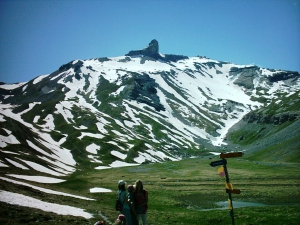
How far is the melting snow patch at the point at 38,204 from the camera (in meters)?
28.0

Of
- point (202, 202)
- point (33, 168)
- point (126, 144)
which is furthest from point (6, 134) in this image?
point (202, 202)

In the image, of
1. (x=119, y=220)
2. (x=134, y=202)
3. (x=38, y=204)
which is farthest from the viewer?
(x=38, y=204)

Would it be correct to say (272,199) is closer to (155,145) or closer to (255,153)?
(255,153)

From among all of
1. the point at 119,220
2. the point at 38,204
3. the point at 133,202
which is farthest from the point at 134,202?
the point at 38,204

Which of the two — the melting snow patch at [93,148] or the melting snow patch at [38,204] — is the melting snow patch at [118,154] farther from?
the melting snow patch at [38,204]

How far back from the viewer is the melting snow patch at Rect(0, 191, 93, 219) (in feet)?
91.8

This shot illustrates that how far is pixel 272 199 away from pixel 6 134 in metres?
101

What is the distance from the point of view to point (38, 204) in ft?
96.9

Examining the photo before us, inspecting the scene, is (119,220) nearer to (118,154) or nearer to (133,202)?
(133,202)

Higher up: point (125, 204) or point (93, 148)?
point (93, 148)

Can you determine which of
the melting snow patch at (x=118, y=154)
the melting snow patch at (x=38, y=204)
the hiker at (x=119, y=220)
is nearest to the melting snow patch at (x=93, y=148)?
the melting snow patch at (x=118, y=154)

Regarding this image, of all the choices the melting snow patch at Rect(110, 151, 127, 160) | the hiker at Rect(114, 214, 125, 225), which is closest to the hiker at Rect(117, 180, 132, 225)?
the hiker at Rect(114, 214, 125, 225)

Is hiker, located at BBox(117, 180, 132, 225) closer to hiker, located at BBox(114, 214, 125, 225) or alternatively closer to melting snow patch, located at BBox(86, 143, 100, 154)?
hiker, located at BBox(114, 214, 125, 225)

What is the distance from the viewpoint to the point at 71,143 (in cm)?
14975
